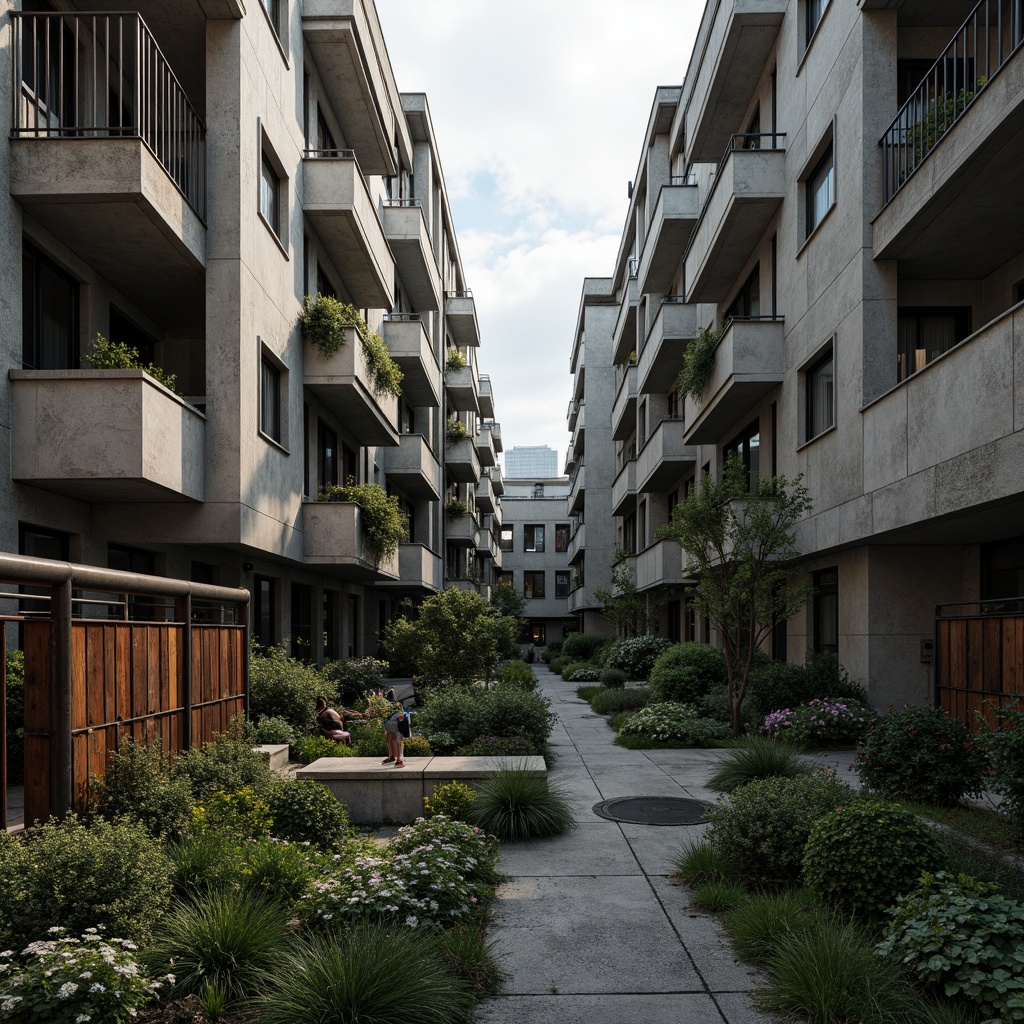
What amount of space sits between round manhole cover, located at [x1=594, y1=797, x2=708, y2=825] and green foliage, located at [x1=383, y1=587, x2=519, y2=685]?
7.32m

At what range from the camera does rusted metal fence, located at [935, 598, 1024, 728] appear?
31.1 ft

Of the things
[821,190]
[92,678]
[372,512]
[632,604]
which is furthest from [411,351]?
[92,678]

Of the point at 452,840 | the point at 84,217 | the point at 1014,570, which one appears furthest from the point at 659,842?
the point at 84,217

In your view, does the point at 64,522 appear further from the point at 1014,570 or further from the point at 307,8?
the point at 1014,570

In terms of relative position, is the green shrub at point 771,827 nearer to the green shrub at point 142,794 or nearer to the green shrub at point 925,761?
the green shrub at point 925,761

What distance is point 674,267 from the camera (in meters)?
27.5

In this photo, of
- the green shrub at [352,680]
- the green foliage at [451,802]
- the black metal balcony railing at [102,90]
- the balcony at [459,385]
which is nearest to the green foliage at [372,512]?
the green shrub at [352,680]

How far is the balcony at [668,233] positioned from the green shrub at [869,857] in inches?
794

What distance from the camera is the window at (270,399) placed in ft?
49.8

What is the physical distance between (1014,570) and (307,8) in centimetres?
1661

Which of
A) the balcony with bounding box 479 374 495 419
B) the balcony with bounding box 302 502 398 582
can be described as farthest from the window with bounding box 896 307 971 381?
the balcony with bounding box 479 374 495 419

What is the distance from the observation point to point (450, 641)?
17.3 meters

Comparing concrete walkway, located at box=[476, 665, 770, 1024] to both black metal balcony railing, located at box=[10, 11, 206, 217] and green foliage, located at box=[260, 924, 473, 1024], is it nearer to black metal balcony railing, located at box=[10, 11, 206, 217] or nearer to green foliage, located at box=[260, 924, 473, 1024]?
green foliage, located at box=[260, 924, 473, 1024]

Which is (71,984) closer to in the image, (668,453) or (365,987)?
(365,987)
